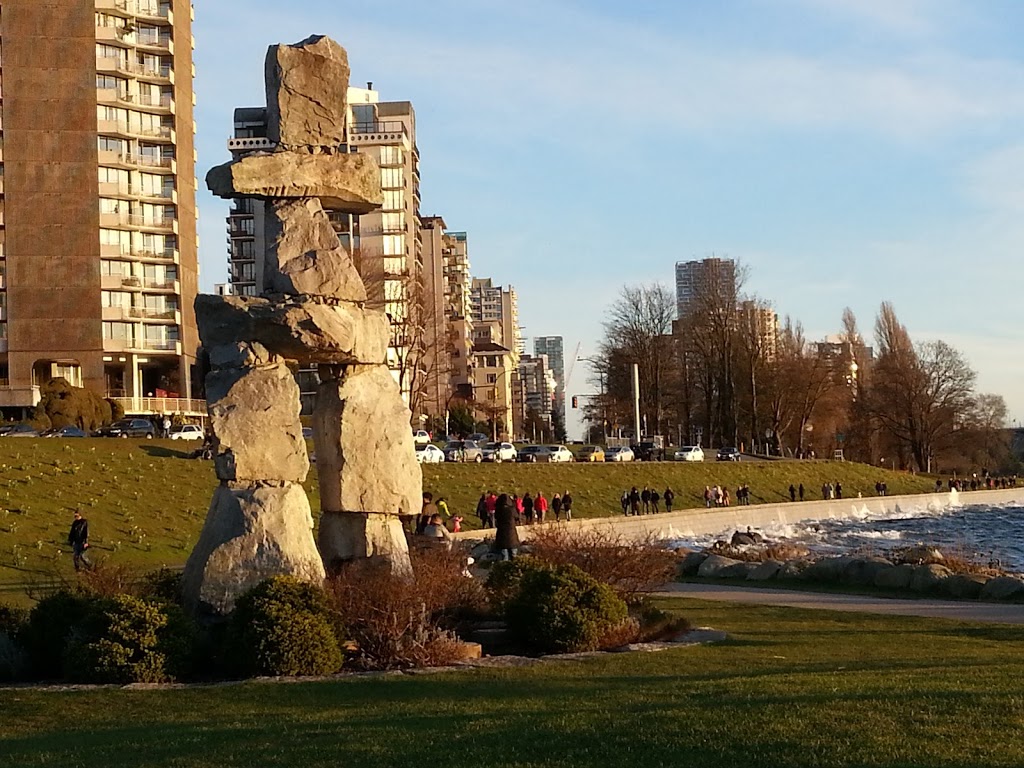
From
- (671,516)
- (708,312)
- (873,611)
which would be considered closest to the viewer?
(873,611)

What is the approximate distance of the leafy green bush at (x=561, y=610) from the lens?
15.0 m

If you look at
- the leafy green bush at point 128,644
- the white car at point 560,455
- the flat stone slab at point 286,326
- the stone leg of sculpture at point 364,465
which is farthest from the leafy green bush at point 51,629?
the white car at point 560,455

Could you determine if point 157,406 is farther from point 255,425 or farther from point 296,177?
point 255,425

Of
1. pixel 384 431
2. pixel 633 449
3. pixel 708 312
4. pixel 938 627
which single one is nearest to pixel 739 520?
pixel 633 449

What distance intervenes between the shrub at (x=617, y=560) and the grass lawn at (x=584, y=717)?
2822 mm

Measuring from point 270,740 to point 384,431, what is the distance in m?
6.41

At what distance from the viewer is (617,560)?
1767 cm

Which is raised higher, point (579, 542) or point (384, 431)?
point (384, 431)

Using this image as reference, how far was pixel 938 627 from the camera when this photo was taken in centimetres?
1847

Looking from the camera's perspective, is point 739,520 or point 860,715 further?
point 739,520

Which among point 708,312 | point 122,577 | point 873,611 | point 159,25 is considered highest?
point 159,25

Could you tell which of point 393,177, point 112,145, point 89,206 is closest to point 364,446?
point 89,206

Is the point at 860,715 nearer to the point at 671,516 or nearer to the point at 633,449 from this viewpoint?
the point at 671,516

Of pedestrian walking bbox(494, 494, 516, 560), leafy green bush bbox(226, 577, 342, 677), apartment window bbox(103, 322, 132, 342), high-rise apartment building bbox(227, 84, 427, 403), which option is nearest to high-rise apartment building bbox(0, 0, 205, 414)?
apartment window bbox(103, 322, 132, 342)
